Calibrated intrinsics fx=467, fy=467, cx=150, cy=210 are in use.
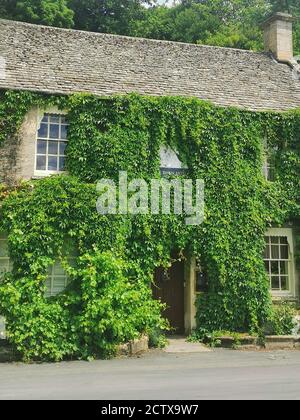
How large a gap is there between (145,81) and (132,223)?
543 cm

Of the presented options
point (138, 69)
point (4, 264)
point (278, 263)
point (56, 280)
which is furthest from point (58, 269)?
point (138, 69)

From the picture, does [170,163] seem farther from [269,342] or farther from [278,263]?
[269,342]

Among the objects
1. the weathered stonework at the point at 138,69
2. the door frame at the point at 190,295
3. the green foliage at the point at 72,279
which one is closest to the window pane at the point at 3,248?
the green foliage at the point at 72,279

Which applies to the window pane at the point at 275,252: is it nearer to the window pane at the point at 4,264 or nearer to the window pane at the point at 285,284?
Result: the window pane at the point at 285,284

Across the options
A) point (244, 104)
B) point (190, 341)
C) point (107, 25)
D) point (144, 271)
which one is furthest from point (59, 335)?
point (107, 25)

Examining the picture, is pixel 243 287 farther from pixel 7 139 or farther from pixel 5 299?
pixel 7 139

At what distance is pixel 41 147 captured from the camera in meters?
13.6

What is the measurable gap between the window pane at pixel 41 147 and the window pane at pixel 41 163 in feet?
0.48

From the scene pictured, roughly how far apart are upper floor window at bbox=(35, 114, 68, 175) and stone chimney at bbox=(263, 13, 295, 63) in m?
10.5

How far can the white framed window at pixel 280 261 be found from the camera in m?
14.7

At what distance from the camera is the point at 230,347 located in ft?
41.5

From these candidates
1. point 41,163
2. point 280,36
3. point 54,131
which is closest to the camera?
point 41,163

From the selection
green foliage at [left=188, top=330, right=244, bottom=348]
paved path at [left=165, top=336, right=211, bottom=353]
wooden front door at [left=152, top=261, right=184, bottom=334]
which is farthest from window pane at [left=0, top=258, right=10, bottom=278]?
green foliage at [left=188, top=330, right=244, bottom=348]

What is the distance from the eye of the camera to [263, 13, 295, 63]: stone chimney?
1934 centimetres
